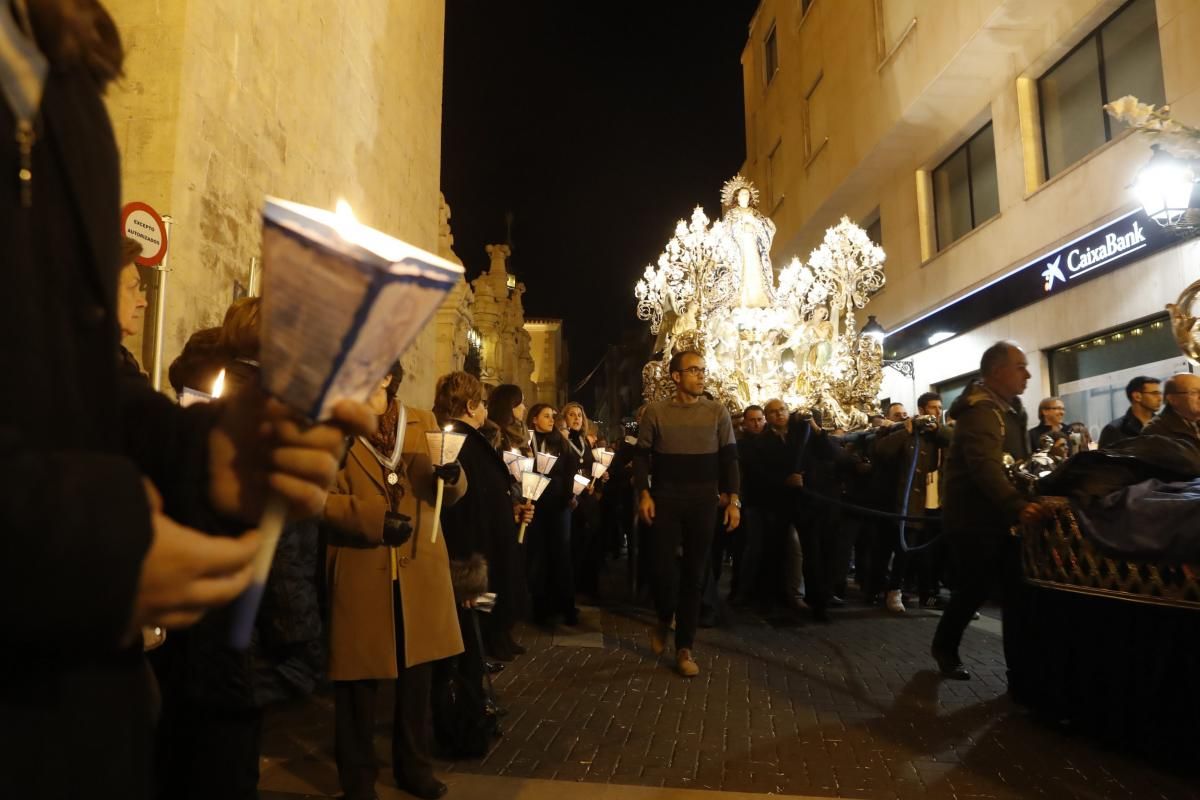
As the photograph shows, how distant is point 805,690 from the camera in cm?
490

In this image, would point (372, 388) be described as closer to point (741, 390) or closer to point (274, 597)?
point (274, 597)

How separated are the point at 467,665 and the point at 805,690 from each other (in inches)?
93.1

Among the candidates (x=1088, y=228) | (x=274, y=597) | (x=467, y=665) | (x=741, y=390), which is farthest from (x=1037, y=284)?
(x=274, y=597)

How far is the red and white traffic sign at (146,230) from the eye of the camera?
4.36 m

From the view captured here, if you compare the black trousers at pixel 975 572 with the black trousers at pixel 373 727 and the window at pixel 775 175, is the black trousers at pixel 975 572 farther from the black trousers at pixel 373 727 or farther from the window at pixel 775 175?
the window at pixel 775 175

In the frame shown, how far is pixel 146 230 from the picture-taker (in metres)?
4.52

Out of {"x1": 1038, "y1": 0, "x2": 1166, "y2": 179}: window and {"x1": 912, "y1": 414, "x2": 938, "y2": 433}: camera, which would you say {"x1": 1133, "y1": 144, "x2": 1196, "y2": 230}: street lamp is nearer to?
{"x1": 912, "y1": 414, "x2": 938, "y2": 433}: camera

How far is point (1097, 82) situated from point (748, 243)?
6.35m

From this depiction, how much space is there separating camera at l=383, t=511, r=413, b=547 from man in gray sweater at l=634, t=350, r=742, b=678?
2851 millimetres

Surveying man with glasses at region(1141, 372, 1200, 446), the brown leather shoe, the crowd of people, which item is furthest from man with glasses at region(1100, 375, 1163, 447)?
the brown leather shoe

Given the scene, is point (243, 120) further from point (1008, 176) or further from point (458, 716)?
point (1008, 176)

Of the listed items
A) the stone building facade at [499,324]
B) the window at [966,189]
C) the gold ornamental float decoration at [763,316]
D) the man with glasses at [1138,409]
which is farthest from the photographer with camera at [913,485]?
the stone building facade at [499,324]

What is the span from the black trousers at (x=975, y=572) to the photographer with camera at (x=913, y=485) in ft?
8.90

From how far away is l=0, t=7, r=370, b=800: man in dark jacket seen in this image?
66 cm
